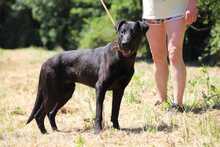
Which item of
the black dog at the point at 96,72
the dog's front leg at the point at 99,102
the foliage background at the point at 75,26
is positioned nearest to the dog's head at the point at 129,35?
the black dog at the point at 96,72

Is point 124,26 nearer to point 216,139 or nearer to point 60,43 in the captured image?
point 216,139

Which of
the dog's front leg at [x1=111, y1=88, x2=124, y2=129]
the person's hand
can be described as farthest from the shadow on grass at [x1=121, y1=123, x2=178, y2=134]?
the person's hand

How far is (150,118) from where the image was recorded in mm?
6980

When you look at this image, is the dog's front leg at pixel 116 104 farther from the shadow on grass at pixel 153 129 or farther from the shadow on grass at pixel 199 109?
the shadow on grass at pixel 199 109

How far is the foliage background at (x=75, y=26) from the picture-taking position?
Result: 15359mm

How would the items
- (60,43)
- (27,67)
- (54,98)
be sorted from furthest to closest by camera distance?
(60,43)
(27,67)
(54,98)

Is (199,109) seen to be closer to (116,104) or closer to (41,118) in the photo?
(116,104)

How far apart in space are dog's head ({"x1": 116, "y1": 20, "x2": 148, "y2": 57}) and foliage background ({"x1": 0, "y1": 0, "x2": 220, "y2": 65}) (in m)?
5.15

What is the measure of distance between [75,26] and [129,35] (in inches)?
614

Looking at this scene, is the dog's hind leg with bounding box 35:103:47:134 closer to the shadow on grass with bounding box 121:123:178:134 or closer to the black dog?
the black dog

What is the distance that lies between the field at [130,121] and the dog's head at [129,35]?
928 millimetres

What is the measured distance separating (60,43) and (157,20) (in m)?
16.2

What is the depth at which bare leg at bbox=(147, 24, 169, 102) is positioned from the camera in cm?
731

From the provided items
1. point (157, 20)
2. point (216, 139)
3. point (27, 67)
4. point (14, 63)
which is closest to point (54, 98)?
point (157, 20)
